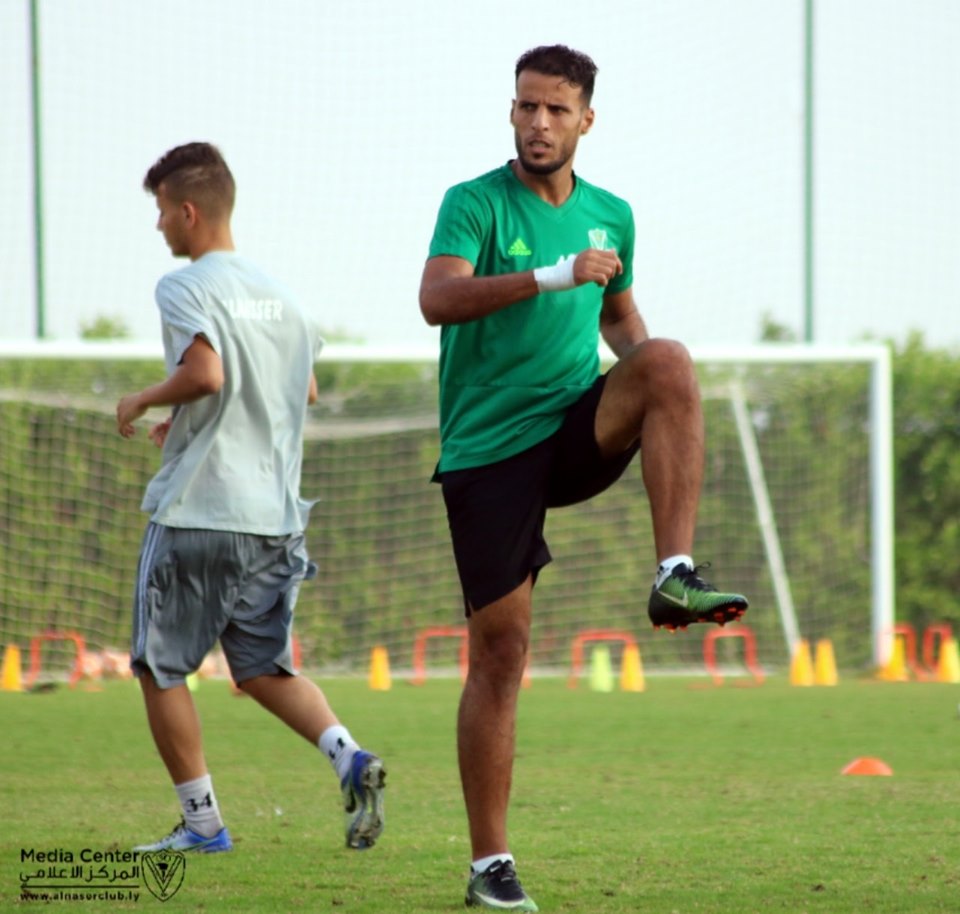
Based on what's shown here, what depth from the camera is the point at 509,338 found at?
4637mm

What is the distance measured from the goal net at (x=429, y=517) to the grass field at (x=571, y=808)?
4.43m

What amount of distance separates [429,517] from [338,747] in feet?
38.8

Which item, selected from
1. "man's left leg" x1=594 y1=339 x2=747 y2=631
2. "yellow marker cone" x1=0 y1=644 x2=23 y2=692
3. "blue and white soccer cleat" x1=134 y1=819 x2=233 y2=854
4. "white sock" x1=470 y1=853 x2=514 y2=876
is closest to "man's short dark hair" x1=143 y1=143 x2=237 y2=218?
"man's left leg" x1=594 y1=339 x2=747 y2=631

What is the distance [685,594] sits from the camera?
4148 millimetres

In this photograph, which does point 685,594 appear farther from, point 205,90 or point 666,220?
point 666,220

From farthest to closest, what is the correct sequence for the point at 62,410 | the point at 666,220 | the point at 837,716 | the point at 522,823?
the point at 666,220 → the point at 62,410 → the point at 837,716 → the point at 522,823

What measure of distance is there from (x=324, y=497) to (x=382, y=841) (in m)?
11.5

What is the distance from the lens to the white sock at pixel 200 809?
5.28 metres

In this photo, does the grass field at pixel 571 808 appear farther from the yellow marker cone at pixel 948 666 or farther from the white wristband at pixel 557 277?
the yellow marker cone at pixel 948 666

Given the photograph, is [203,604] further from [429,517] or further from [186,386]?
[429,517]

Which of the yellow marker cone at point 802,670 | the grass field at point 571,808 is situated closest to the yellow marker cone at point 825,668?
the yellow marker cone at point 802,670

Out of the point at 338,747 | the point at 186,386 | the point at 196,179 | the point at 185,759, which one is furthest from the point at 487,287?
the point at 185,759

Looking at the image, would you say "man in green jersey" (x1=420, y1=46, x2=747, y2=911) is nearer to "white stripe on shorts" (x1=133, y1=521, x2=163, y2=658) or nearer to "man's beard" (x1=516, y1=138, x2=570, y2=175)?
"man's beard" (x1=516, y1=138, x2=570, y2=175)

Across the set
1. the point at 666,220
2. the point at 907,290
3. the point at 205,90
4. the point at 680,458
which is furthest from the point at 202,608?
the point at 907,290
